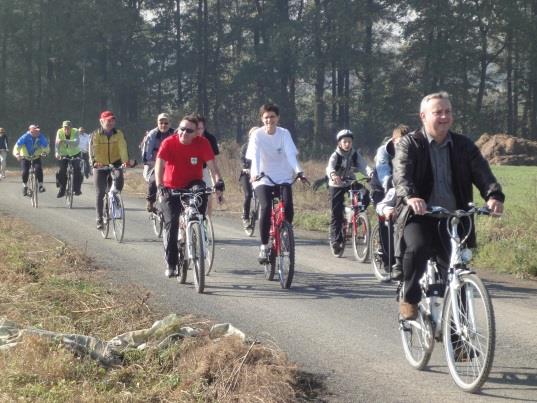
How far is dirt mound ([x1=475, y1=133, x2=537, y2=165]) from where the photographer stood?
38.7 meters

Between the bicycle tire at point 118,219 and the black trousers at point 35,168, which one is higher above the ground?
the black trousers at point 35,168

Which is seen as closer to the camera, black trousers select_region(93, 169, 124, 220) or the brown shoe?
the brown shoe

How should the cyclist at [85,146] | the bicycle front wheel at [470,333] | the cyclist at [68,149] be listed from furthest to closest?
the cyclist at [85,146], the cyclist at [68,149], the bicycle front wheel at [470,333]

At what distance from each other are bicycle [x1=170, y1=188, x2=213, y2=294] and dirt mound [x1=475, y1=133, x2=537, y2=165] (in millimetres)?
30026

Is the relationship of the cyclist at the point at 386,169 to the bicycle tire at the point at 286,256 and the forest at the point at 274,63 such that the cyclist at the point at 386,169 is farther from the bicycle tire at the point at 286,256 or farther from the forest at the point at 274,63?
the forest at the point at 274,63

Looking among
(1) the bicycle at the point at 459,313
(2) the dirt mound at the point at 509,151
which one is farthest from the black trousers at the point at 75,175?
(2) the dirt mound at the point at 509,151

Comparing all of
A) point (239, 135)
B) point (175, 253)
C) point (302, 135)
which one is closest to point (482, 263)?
point (175, 253)

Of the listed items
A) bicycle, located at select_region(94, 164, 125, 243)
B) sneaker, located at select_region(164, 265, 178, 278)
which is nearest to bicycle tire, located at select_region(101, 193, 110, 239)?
bicycle, located at select_region(94, 164, 125, 243)

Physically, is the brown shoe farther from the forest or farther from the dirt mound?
the forest

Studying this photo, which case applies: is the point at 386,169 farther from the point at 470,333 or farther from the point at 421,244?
the point at 470,333

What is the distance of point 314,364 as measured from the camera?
675 centimetres

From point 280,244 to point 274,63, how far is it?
5122cm

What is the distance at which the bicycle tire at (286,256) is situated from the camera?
9.96 m

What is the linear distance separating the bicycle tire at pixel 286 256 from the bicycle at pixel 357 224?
234cm
